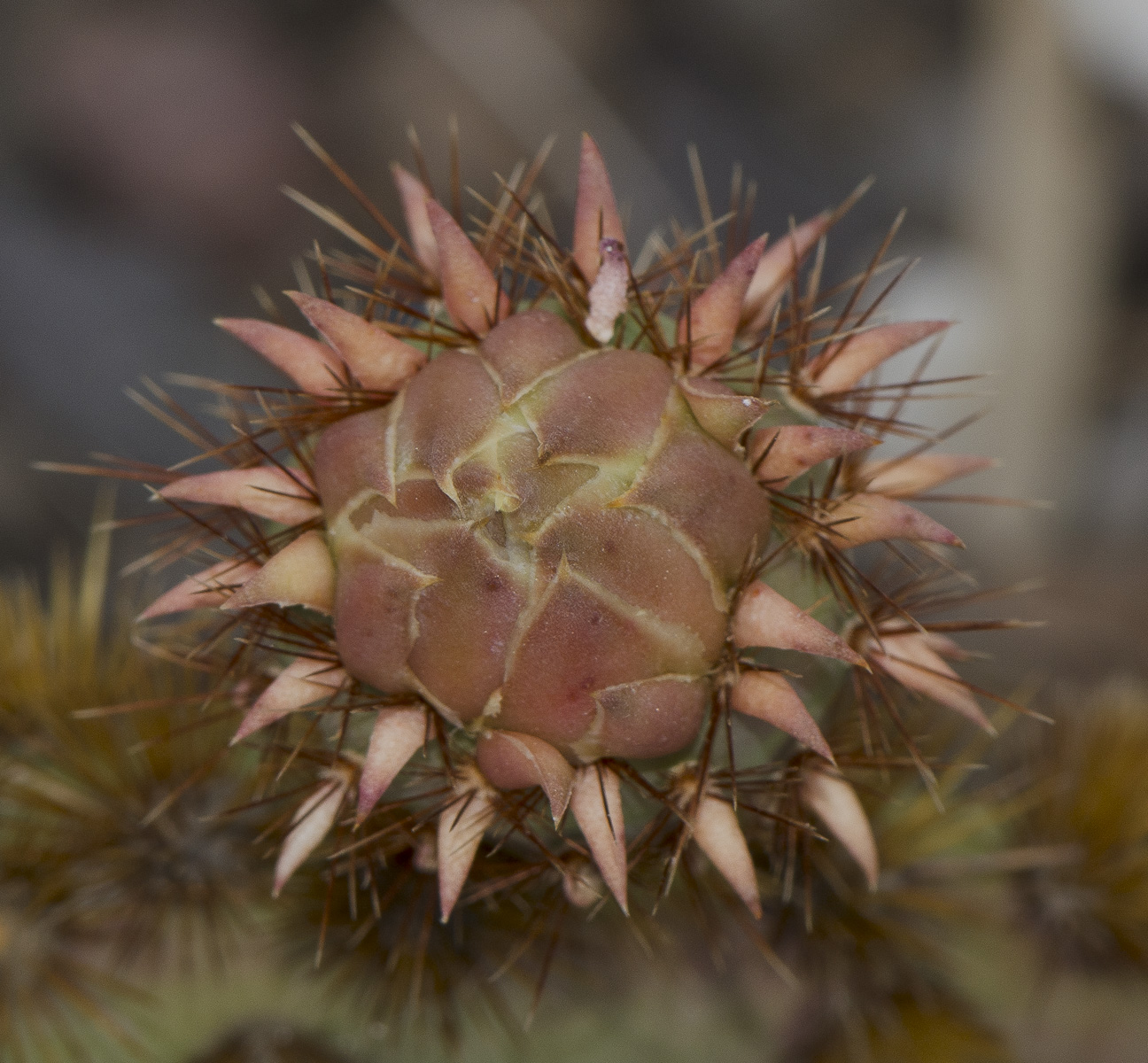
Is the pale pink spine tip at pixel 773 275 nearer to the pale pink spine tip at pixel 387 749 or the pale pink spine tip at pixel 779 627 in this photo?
the pale pink spine tip at pixel 779 627

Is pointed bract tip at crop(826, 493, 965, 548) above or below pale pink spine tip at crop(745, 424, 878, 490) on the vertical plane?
below

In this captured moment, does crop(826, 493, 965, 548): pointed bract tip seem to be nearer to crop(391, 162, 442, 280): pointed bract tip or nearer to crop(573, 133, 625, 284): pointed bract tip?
crop(573, 133, 625, 284): pointed bract tip

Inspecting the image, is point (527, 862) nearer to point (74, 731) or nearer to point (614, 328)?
point (614, 328)

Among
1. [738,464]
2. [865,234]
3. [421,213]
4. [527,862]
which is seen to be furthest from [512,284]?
[865,234]

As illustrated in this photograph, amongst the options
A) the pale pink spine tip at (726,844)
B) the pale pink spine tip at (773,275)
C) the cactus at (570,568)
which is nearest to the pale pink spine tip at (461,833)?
the cactus at (570,568)

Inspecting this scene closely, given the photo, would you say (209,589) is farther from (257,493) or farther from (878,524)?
(878,524)

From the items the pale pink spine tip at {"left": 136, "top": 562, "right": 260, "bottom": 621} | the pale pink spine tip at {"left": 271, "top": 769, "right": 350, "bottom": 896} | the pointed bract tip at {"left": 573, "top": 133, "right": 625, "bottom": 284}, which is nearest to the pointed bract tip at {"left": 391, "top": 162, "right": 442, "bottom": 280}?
the pointed bract tip at {"left": 573, "top": 133, "right": 625, "bottom": 284}

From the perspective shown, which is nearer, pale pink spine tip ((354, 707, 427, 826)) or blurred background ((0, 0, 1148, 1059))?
pale pink spine tip ((354, 707, 427, 826))

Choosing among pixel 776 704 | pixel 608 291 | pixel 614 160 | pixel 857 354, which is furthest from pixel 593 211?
pixel 614 160
